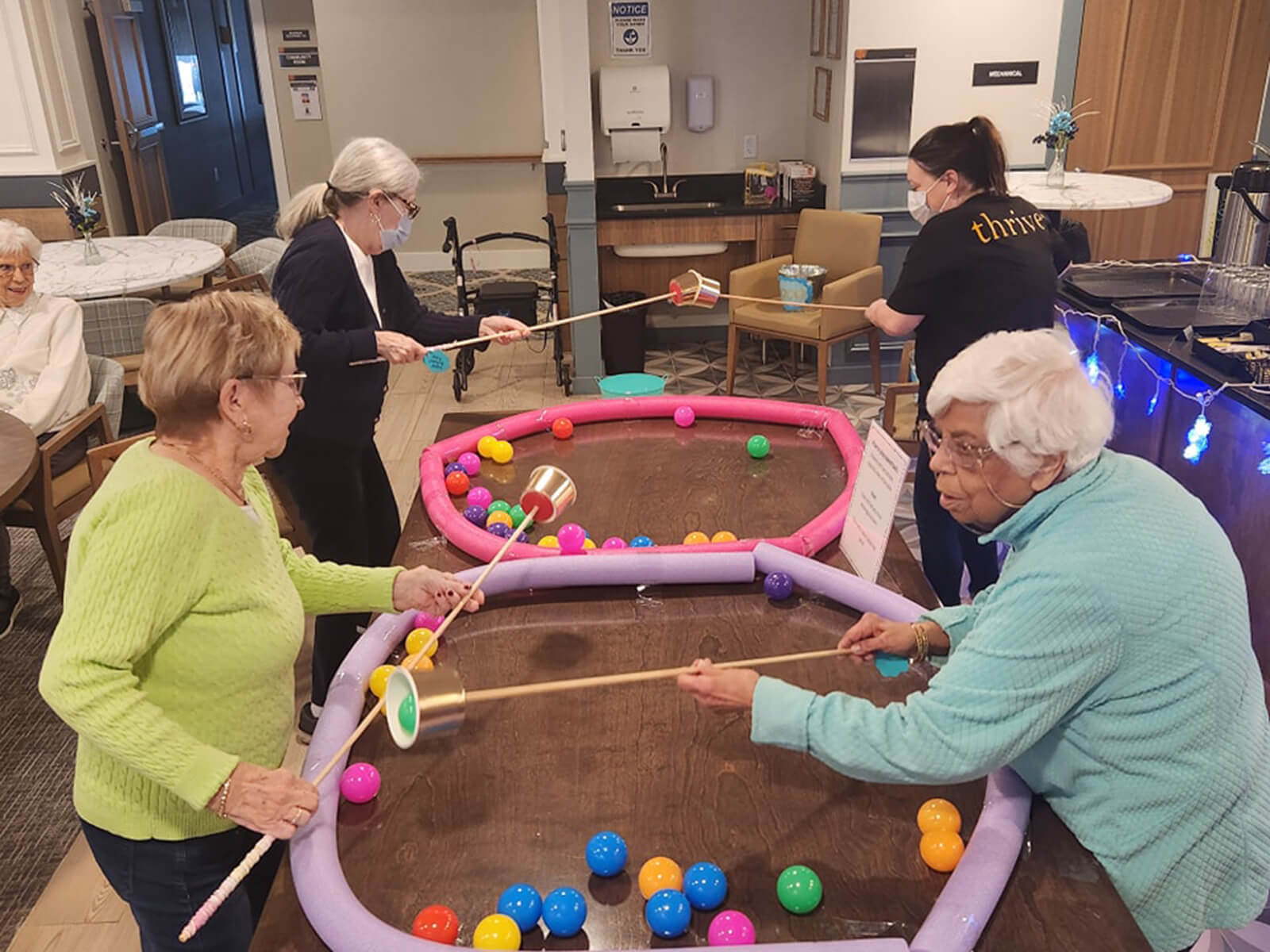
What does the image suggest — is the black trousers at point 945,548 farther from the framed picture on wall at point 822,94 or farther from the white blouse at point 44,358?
the framed picture on wall at point 822,94

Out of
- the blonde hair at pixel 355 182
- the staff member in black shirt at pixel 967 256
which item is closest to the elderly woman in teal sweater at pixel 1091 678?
the staff member in black shirt at pixel 967 256

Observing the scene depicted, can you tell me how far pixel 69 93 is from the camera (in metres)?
6.81

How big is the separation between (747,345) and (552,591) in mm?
5031

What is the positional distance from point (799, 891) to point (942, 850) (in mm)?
210

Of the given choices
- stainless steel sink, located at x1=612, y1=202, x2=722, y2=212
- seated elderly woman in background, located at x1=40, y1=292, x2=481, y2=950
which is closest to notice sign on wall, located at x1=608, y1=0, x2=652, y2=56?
stainless steel sink, located at x1=612, y1=202, x2=722, y2=212

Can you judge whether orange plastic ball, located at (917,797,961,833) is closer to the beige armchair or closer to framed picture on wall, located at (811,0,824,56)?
the beige armchair

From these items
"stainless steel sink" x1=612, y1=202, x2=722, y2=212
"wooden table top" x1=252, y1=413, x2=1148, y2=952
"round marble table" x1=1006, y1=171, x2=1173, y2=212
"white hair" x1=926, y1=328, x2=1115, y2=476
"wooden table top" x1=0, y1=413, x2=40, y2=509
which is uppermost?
"white hair" x1=926, y1=328, x2=1115, y2=476

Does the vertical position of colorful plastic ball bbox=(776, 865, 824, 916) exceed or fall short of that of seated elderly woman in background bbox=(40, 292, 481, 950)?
it falls short

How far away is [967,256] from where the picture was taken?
283cm

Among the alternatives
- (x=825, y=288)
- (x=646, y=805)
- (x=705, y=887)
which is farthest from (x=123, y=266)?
(x=705, y=887)

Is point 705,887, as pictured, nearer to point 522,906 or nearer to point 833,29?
point 522,906

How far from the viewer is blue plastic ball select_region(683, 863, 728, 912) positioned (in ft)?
4.50

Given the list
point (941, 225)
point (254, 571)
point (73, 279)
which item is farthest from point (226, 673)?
point (73, 279)

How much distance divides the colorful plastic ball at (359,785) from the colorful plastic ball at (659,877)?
1.44 ft
